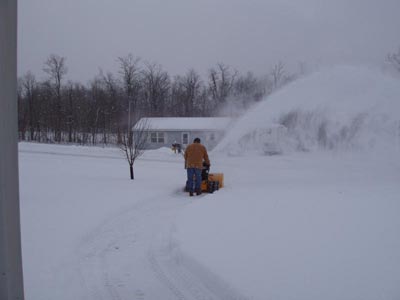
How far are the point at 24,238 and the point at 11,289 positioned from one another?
2954 mm

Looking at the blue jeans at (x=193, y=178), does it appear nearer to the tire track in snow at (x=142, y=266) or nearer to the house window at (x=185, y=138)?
the tire track in snow at (x=142, y=266)

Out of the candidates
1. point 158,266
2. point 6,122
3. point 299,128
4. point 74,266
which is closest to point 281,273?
point 158,266

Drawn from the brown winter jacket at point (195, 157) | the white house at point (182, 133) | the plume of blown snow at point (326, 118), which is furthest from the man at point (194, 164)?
the white house at point (182, 133)

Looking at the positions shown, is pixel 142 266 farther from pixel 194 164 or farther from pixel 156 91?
pixel 156 91

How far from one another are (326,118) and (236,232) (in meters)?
8.65

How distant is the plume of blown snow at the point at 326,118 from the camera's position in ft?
30.5

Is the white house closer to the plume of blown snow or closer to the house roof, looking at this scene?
the house roof

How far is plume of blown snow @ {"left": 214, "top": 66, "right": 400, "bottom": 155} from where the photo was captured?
30.5ft

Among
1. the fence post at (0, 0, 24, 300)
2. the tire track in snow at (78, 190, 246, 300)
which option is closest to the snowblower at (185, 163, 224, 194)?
the tire track in snow at (78, 190, 246, 300)

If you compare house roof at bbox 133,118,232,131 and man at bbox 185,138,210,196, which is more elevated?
house roof at bbox 133,118,232,131

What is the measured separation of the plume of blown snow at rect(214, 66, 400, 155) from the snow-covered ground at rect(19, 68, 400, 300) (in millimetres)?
50

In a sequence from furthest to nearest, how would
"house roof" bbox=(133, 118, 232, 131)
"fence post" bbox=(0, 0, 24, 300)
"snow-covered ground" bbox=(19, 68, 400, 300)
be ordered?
"house roof" bbox=(133, 118, 232, 131), "snow-covered ground" bbox=(19, 68, 400, 300), "fence post" bbox=(0, 0, 24, 300)

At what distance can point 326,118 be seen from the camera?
473 inches

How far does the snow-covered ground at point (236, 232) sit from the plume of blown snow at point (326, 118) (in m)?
0.05
